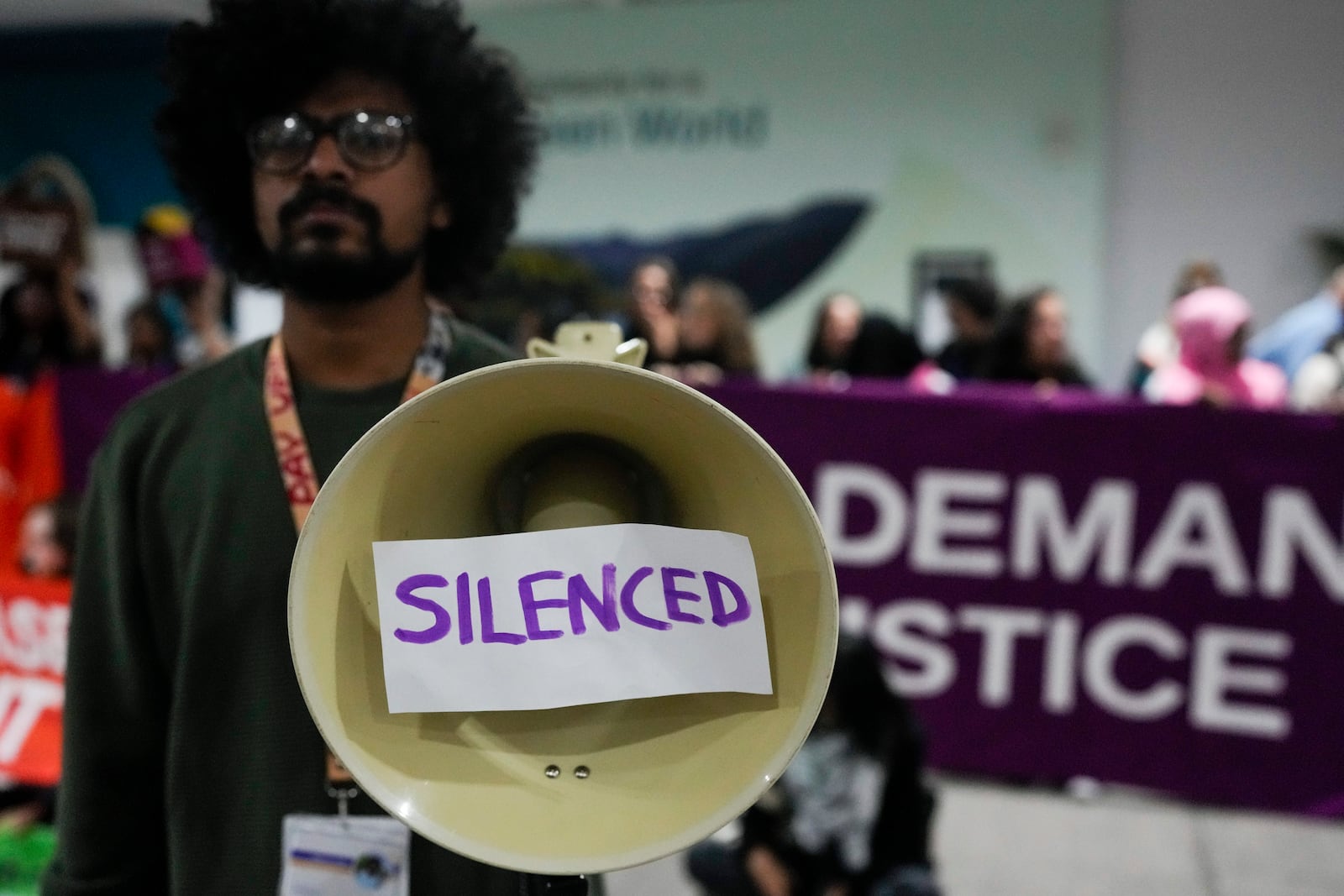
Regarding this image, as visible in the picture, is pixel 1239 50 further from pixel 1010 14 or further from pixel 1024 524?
pixel 1024 524

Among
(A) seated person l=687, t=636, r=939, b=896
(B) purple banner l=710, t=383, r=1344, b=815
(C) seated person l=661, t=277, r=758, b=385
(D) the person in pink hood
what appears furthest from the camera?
(C) seated person l=661, t=277, r=758, b=385

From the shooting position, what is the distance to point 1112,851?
2.87 metres

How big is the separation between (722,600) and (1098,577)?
2.51 meters

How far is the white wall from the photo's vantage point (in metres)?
6.26

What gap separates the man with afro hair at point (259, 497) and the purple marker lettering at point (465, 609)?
1.11 ft

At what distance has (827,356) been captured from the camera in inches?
194

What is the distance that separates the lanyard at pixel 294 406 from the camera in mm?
1032

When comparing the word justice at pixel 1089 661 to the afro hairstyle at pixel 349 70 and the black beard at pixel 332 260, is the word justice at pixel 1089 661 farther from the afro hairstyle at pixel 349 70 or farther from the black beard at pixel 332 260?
the black beard at pixel 332 260

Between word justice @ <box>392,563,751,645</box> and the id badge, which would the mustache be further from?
the id badge

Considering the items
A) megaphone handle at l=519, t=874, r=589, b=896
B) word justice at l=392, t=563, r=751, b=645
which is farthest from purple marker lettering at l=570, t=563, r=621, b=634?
megaphone handle at l=519, t=874, r=589, b=896

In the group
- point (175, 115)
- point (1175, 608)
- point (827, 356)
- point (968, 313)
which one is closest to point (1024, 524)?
point (1175, 608)

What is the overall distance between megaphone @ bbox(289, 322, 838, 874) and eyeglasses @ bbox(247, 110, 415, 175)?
0.36 m

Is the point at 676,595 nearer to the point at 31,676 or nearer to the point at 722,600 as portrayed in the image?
the point at 722,600

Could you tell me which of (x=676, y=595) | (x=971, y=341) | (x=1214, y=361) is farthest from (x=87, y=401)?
(x=676, y=595)
